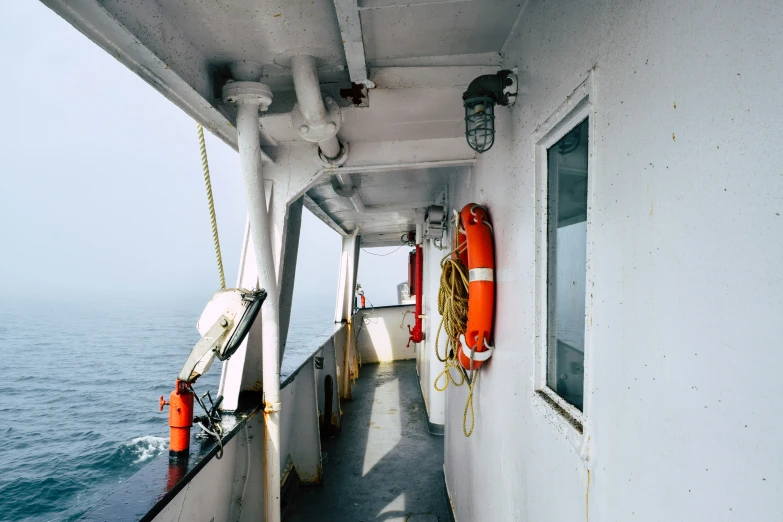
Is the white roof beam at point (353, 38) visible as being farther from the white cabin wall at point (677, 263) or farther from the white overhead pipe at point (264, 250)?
the white cabin wall at point (677, 263)

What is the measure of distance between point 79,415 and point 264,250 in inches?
502

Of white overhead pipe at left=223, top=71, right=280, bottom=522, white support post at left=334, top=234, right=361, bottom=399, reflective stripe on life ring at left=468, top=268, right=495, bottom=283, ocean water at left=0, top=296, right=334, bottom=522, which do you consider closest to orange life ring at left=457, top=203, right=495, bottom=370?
reflective stripe on life ring at left=468, top=268, right=495, bottom=283

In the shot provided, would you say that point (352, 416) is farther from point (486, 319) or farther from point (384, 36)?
point (384, 36)

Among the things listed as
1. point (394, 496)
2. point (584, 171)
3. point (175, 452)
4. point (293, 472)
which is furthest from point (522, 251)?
point (293, 472)

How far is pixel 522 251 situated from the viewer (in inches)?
57.8

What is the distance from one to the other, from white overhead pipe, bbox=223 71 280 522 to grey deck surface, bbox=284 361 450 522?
92 centimetres

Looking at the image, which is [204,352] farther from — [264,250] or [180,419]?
[264,250]

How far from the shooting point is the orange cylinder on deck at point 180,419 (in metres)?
1.67

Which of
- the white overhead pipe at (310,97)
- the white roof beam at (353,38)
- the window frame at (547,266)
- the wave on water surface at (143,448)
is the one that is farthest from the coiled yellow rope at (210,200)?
the wave on water surface at (143,448)

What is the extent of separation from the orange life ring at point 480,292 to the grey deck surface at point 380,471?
1.57 m

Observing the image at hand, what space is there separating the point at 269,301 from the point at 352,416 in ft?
10.2

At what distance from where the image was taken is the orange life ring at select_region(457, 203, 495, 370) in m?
1.77

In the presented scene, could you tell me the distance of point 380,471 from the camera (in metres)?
3.40

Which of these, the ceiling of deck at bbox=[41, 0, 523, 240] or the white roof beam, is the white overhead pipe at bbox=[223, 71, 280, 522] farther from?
the white roof beam
